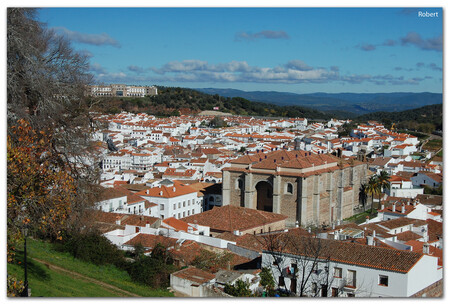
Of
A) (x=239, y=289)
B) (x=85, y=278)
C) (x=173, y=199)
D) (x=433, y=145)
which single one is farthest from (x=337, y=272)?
(x=433, y=145)

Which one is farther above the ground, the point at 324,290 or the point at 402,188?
the point at 324,290

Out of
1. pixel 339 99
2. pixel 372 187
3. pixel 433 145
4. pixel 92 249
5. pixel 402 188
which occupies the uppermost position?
pixel 339 99

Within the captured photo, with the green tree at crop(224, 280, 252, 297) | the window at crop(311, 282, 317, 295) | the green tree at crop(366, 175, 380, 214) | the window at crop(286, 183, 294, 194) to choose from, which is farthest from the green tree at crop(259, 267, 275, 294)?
the green tree at crop(366, 175, 380, 214)

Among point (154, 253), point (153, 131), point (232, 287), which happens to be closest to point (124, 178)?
point (154, 253)

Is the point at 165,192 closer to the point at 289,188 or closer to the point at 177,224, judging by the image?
the point at 289,188

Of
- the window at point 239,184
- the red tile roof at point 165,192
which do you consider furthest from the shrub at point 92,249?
the window at point 239,184

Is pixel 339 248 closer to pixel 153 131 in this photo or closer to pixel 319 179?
pixel 319 179

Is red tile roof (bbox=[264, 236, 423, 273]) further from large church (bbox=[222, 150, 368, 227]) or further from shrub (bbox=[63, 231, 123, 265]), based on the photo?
large church (bbox=[222, 150, 368, 227])
